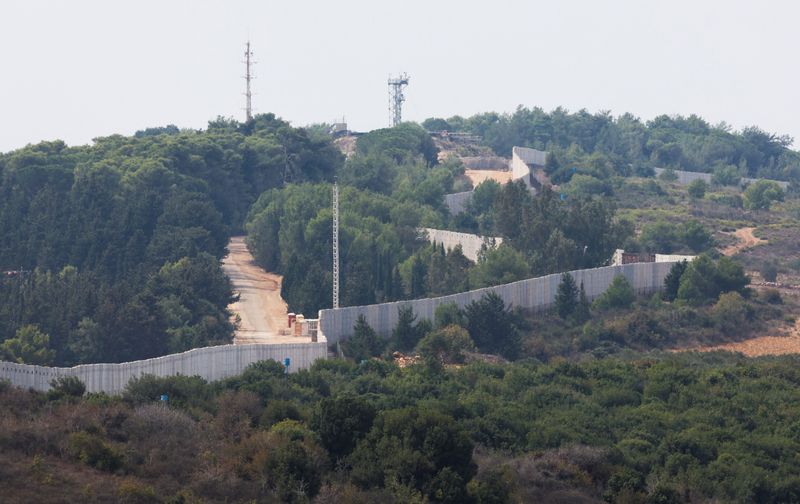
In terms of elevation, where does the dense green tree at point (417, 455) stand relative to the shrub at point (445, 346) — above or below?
below

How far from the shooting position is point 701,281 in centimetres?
6894

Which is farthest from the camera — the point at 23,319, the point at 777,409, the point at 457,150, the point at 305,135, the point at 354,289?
the point at 457,150

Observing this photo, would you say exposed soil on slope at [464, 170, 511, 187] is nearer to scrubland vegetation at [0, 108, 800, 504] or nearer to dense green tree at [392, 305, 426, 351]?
scrubland vegetation at [0, 108, 800, 504]

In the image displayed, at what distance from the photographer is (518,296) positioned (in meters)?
64.1

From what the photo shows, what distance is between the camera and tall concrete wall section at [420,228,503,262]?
77.4 m

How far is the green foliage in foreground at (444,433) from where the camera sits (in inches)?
1318

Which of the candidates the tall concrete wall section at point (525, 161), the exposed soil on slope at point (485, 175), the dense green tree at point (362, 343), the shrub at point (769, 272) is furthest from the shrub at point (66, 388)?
the exposed soil on slope at point (485, 175)

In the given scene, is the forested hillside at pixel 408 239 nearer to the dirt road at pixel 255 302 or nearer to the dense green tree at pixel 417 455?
the dirt road at pixel 255 302

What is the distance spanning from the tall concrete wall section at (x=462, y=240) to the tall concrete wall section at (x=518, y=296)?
799 cm

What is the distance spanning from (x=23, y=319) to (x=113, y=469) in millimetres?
26775

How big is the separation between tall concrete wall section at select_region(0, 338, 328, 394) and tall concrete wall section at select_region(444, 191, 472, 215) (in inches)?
1823

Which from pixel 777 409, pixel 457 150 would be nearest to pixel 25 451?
pixel 777 409

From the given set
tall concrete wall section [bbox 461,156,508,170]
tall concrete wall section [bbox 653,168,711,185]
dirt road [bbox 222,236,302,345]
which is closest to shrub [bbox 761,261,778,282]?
dirt road [bbox 222,236,302,345]

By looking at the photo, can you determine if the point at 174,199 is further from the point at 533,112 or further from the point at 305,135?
the point at 533,112
